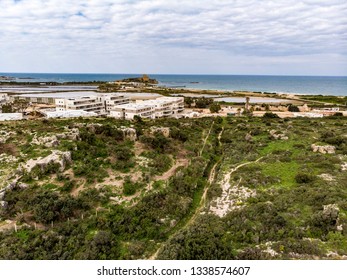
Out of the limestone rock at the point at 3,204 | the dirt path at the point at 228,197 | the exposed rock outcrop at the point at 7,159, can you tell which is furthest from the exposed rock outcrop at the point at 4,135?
the dirt path at the point at 228,197

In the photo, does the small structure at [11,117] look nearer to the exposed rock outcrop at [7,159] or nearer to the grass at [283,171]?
the exposed rock outcrop at [7,159]

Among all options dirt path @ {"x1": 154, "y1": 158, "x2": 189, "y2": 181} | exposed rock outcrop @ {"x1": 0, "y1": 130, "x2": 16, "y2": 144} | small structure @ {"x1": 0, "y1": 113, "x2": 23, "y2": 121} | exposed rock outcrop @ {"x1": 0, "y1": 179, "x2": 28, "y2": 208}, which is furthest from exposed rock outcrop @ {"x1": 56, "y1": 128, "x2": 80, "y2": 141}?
small structure @ {"x1": 0, "y1": 113, "x2": 23, "y2": 121}

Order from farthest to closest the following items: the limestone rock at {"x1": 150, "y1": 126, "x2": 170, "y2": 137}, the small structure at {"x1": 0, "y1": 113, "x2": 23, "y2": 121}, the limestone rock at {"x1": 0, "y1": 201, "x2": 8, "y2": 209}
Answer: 1. the small structure at {"x1": 0, "y1": 113, "x2": 23, "y2": 121}
2. the limestone rock at {"x1": 150, "y1": 126, "x2": 170, "y2": 137}
3. the limestone rock at {"x1": 0, "y1": 201, "x2": 8, "y2": 209}

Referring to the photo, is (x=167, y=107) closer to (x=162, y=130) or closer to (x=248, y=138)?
(x=162, y=130)

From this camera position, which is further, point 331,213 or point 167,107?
point 167,107

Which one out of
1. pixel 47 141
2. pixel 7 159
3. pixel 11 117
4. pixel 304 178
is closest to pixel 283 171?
pixel 304 178

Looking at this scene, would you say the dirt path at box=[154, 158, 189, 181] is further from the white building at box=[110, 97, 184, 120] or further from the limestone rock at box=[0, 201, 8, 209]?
the white building at box=[110, 97, 184, 120]
